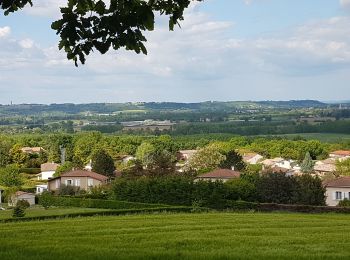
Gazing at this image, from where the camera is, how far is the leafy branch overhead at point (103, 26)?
5910mm

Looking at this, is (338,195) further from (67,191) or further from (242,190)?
(67,191)

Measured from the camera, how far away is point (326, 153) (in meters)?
111

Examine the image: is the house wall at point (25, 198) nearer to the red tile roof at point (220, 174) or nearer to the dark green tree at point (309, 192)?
the red tile roof at point (220, 174)

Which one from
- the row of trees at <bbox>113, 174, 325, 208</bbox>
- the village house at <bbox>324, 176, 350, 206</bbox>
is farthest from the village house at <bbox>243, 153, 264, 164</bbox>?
the row of trees at <bbox>113, 174, 325, 208</bbox>

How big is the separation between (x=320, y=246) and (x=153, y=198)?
33512 mm

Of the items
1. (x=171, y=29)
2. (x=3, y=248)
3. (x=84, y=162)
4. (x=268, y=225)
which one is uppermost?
(x=171, y=29)

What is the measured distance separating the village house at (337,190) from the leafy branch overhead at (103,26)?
4987cm

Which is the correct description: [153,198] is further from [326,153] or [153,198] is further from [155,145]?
[326,153]

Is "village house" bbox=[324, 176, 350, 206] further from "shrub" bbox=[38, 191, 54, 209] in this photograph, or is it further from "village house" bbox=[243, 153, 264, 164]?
"village house" bbox=[243, 153, 264, 164]

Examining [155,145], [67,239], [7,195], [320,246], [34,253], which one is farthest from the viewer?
[155,145]

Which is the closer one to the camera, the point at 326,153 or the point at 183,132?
the point at 326,153

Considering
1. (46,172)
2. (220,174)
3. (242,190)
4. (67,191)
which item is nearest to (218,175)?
(220,174)

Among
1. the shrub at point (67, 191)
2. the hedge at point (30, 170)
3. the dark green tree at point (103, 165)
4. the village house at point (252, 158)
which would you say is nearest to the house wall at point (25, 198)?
the shrub at point (67, 191)

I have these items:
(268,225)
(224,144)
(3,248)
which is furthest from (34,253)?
(224,144)
